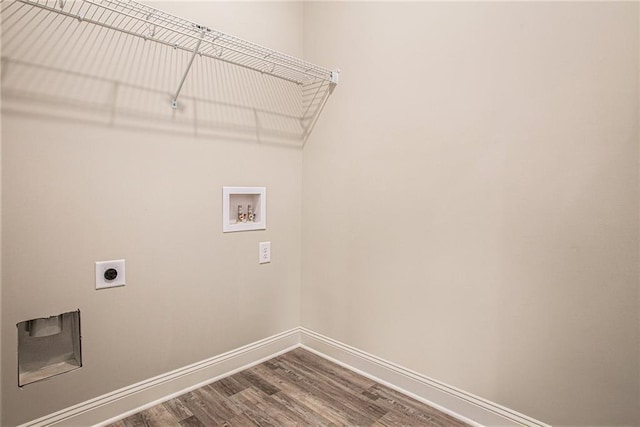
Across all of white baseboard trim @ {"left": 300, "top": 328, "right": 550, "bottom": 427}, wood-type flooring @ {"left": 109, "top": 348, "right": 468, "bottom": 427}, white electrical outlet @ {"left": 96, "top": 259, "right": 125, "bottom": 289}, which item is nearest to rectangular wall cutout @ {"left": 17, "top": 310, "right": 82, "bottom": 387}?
white electrical outlet @ {"left": 96, "top": 259, "right": 125, "bottom": 289}

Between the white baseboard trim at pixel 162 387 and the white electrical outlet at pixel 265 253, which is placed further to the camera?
the white electrical outlet at pixel 265 253

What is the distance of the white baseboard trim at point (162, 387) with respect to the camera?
4.86ft

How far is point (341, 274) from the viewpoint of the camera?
6.98 ft

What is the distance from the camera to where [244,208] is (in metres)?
2.09

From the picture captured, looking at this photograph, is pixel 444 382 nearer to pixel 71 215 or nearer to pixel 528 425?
pixel 528 425

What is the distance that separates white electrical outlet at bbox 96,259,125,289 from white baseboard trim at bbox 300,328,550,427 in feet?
4.00

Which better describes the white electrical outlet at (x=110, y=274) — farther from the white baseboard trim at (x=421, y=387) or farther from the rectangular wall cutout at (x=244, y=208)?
the white baseboard trim at (x=421, y=387)

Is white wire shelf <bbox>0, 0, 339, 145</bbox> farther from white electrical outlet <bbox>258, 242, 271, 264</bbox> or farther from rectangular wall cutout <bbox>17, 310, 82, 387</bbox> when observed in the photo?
rectangular wall cutout <bbox>17, 310, 82, 387</bbox>

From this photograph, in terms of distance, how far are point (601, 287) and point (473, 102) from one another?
871 millimetres

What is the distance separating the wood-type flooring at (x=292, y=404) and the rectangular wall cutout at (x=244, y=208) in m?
0.84

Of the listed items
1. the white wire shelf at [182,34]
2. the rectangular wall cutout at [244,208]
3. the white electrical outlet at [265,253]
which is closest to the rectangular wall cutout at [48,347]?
the rectangular wall cutout at [244,208]

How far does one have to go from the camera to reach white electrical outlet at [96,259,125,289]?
4.98 ft

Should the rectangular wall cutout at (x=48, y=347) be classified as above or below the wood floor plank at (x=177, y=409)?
above

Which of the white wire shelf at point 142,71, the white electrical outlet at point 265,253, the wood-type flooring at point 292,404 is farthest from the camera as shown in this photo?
the white electrical outlet at point 265,253
